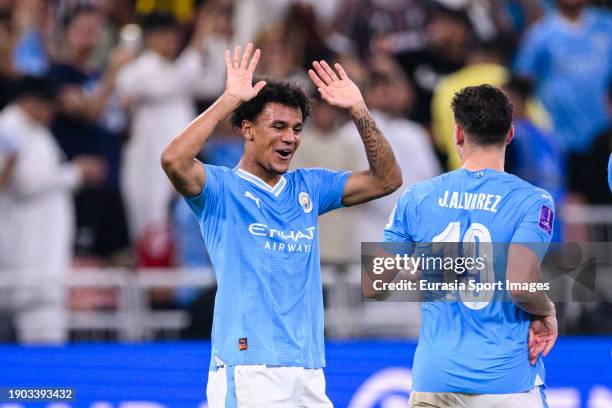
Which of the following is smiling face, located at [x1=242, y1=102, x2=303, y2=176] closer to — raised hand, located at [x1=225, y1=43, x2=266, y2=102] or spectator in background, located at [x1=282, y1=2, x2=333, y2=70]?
raised hand, located at [x1=225, y1=43, x2=266, y2=102]

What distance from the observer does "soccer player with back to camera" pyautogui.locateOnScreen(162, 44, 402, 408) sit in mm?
5988

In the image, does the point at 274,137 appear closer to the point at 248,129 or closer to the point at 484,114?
the point at 248,129

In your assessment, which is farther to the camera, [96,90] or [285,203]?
[96,90]

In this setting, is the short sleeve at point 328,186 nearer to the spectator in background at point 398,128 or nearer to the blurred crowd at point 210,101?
the blurred crowd at point 210,101

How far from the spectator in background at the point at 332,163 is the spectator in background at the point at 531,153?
62.9 inches

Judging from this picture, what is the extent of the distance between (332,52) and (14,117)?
10.4 ft

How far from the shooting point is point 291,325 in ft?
19.9

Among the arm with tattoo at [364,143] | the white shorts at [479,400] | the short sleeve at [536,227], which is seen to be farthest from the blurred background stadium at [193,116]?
the short sleeve at [536,227]

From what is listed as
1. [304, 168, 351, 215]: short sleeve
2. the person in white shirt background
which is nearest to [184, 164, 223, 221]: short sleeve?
[304, 168, 351, 215]: short sleeve

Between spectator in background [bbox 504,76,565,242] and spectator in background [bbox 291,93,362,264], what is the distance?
1.60 metres

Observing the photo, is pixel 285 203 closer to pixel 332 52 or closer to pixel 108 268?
pixel 108 268

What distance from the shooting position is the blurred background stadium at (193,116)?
10820 mm

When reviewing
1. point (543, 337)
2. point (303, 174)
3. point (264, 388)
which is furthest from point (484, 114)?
point (264, 388)

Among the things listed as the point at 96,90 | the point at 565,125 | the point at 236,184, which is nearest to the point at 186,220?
the point at 96,90
